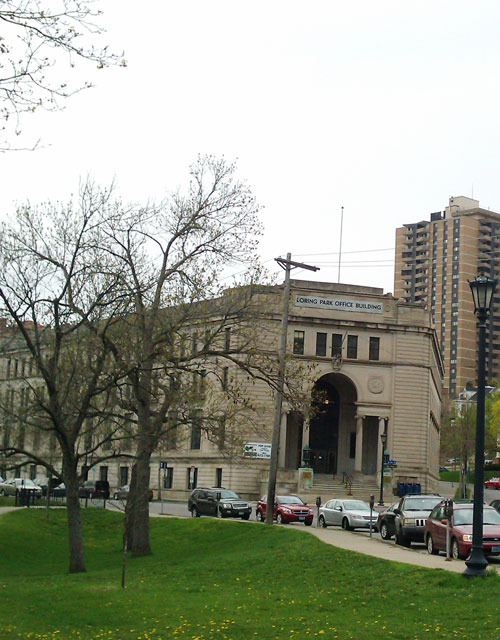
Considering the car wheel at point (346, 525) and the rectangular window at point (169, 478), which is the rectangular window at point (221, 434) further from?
the rectangular window at point (169, 478)

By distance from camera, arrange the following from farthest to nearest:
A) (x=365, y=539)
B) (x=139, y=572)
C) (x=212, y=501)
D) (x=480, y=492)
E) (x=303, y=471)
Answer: (x=303, y=471) < (x=212, y=501) < (x=365, y=539) < (x=139, y=572) < (x=480, y=492)

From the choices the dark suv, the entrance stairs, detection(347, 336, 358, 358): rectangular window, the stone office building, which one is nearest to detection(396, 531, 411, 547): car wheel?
the dark suv

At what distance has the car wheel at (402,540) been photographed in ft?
95.2

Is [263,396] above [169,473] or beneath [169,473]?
above

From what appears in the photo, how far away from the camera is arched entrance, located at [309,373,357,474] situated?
79875 mm

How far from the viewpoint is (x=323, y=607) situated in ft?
52.3

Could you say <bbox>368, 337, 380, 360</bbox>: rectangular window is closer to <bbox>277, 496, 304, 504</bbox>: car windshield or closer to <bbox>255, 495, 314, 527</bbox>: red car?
<bbox>277, 496, 304, 504</bbox>: car windshield

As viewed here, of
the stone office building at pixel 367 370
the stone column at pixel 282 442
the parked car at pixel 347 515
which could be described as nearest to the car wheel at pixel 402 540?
the parked car at pixel 347 515

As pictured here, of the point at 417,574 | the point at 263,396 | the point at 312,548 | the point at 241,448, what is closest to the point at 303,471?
the point at 263,396

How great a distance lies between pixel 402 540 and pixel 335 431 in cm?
5251

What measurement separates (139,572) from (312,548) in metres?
4.73

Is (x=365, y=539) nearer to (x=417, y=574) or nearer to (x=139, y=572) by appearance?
(x=139, y=572)

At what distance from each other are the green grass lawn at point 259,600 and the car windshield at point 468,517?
3.07 meters

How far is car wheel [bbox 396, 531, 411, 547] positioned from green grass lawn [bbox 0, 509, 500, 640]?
3.03m
